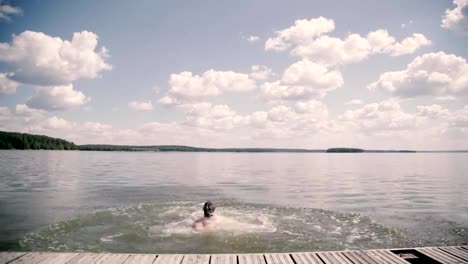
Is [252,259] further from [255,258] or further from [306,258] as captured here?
[306,258]

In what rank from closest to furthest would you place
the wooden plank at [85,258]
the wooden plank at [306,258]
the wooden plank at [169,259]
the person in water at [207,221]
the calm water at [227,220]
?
1. the wooden plank at [85,258]
2. the wooden plank at [169,259]
3. the wooden plank at [306,258]
4. the calm water at [227,220]
5. the person in water at [207,221]

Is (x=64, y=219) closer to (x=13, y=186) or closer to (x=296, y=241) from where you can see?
(x=296, y=241)

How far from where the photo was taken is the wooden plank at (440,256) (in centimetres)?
976

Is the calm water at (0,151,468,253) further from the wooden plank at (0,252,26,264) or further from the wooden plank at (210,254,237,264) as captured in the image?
the wooden plank at (210,254,237,264)

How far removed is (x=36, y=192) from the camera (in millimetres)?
29078

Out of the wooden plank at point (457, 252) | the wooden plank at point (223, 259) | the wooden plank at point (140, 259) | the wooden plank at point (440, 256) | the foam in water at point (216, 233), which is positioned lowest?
the foam in water at point (216, 233)

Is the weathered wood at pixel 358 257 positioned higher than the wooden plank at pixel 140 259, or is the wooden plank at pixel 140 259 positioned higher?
the weathered wood at pixel 358 257

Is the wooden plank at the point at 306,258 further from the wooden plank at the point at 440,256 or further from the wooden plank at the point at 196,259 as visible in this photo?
the wooden plank at the point at 440,256

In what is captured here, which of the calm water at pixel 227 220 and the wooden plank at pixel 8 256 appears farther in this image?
the calm water at pixel 227 220

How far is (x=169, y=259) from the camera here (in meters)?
9.73

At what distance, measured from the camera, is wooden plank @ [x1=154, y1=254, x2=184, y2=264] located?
31.1 ft

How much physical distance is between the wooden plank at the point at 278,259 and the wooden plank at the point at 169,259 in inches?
103

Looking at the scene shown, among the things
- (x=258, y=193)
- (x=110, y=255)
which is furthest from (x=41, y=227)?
(x=258, y=193)

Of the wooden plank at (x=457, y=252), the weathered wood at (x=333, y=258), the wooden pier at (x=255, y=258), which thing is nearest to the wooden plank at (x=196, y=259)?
the wooden pier at (x=255, y=258)
